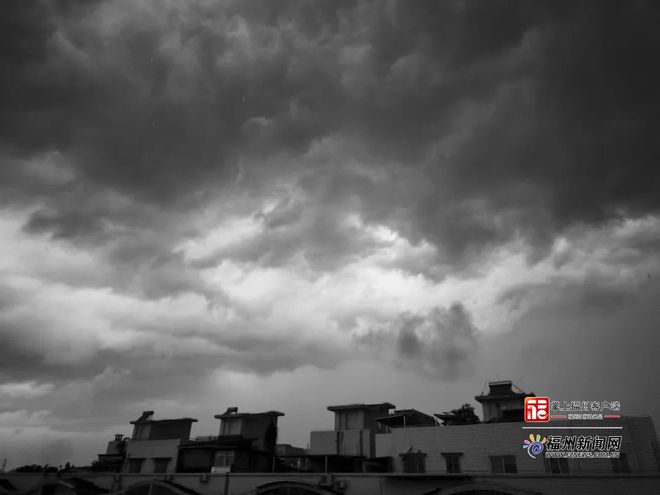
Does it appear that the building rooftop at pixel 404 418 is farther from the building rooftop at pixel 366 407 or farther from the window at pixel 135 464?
the window at pixel 135 464

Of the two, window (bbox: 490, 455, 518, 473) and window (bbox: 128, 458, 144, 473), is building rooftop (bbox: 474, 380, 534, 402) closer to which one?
window (bbox: 490, 455, 518, 473)

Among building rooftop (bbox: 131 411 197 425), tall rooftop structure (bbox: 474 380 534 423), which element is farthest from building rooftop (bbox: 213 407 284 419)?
tall rooftop structure (bbox: 474 380 534 423)

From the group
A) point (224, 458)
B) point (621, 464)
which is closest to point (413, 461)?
point (621, 464)

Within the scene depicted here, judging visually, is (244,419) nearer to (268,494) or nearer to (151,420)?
(151,420)

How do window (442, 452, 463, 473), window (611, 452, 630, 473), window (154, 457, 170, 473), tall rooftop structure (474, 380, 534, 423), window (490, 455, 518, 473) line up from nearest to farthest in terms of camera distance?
window (611, 452, 630, 473)
window (490, 455, 518, 473)
window (442, 452, 463, 473)
tall rooftop structure (474, 380, 534, 423)
window (154, 457, 170, 473)

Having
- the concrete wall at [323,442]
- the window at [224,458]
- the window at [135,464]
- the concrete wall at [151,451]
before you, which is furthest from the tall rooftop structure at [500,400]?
the window at [135,464]

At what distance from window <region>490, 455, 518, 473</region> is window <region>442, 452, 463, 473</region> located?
3098 millimetres

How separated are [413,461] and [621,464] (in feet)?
60.8

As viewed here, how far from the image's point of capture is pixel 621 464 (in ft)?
130

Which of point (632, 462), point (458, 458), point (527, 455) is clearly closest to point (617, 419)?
point (632, 462)

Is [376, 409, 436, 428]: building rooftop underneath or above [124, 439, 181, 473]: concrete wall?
above

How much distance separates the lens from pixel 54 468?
64188mm

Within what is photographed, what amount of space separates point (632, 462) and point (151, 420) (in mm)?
64271

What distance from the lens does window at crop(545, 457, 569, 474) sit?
40781mm
